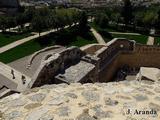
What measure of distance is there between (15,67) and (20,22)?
2269 cm

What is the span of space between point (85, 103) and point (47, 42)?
109 ft

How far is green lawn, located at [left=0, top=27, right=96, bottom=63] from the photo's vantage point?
32.7m

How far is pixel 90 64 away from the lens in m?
13.3

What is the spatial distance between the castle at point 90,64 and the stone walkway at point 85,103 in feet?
12.0

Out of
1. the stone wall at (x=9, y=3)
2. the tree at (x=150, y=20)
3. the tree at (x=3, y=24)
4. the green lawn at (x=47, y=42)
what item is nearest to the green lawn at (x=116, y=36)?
the green lawn at (x=47, y=42)

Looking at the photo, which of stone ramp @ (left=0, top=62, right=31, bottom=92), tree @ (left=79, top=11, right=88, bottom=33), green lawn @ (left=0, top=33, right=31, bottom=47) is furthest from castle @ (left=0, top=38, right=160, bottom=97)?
tree @ (left=79, top=11, right=88, bottom=33)

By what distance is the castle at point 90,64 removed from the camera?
10.9m

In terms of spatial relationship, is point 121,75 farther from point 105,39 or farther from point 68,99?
point 105,39

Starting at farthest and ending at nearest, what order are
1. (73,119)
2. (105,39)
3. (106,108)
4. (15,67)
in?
(105,39), (15,67), (106,108), (73,119)

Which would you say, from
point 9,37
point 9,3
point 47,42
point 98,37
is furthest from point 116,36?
point 9,3

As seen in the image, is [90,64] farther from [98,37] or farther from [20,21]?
[20,21]

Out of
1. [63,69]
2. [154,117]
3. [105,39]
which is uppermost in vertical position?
[154,117]

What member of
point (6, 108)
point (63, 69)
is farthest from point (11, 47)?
point (6, 108)

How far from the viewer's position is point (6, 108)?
5.96 meters
